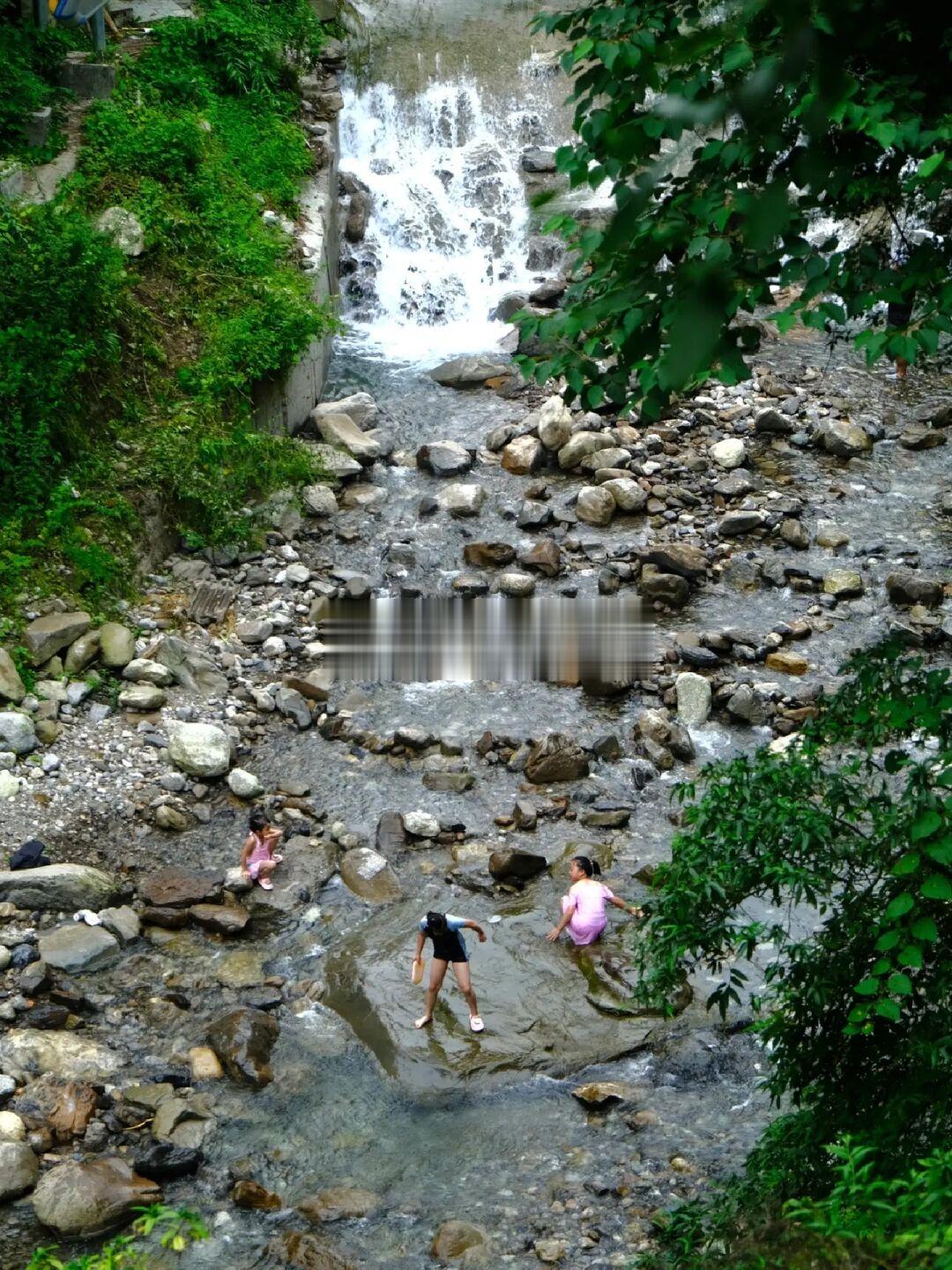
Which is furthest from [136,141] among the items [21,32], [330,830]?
[330,830]

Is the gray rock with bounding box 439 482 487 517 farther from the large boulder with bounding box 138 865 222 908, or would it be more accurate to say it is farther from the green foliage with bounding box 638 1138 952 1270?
the green foliage with bounding box 638 1138 952 1270

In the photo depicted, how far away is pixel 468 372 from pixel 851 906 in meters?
11.3

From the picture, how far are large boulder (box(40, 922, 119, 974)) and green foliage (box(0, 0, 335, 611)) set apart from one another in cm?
308

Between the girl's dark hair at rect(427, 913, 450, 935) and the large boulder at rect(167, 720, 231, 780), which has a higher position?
the large boulder at rect(167, 720, 231, 780)

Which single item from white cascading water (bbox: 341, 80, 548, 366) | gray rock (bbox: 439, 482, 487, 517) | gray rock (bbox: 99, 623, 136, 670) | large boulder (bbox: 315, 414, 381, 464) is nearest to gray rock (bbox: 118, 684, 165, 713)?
gray rock (bbox: 99, 623, 136, 670)

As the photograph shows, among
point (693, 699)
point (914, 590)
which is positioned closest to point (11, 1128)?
point (693, 699)

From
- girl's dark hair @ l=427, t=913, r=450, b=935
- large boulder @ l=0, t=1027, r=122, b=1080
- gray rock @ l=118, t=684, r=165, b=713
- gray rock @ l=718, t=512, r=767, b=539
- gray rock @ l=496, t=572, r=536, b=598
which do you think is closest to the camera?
large boulder @ l=0, t=1027, r=122, b=1080

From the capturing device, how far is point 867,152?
345cm

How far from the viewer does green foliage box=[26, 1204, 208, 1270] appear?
3.29 meters

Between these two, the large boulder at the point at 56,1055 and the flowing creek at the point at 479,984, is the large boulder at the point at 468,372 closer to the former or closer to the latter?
the flowing creek at the point at 479,984

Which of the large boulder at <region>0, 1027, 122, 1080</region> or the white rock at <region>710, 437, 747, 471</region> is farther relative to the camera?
the white rock at <region>710, 437, 747, 471</region>

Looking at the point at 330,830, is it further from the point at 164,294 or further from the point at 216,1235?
the point at 164,294

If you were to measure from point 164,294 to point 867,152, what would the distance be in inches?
396

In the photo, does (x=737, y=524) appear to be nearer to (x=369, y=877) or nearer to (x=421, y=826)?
(x=421, y=826)
